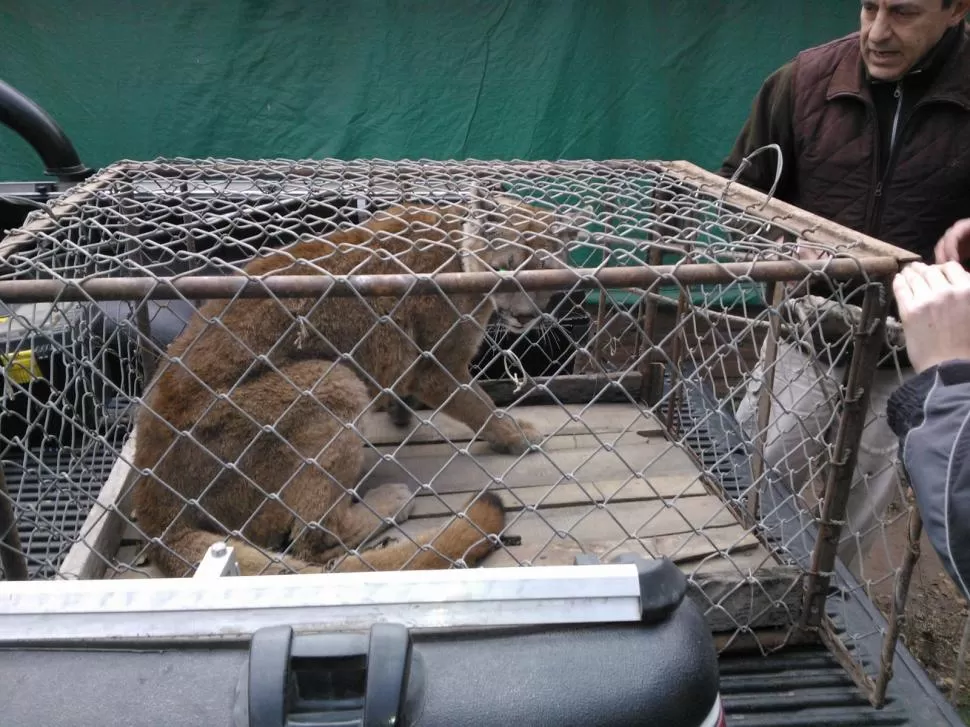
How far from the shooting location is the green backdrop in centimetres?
470

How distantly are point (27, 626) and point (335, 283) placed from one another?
0.83 metres

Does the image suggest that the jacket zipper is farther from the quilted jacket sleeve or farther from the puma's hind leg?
the puma's hind leg

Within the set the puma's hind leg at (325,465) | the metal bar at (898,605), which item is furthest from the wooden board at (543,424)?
the metal bar at (898,605)

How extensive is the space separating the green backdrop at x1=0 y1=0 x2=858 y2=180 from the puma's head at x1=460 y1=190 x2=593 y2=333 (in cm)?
198

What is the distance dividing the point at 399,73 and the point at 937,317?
4.23m

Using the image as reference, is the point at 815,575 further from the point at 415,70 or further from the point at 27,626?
the point at 415,70

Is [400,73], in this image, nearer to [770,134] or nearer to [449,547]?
[770,134]

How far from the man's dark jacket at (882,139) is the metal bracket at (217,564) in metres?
2.66

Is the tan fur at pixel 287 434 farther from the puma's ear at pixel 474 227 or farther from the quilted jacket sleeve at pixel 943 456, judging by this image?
the quilted jacket sleeve at pixel 943 456

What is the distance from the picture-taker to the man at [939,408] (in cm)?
120

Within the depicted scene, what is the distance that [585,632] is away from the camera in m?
0.83

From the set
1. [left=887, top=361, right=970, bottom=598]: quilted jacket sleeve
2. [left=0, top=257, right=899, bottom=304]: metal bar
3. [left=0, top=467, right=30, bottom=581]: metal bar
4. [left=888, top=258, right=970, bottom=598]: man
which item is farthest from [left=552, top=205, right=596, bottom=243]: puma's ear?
[left=0, top=467, right=30, bottom=581]: metal bar

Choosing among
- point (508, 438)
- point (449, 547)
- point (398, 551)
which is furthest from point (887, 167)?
point (398, 551)

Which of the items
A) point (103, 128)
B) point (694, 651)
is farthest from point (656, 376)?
point (103, 128)
